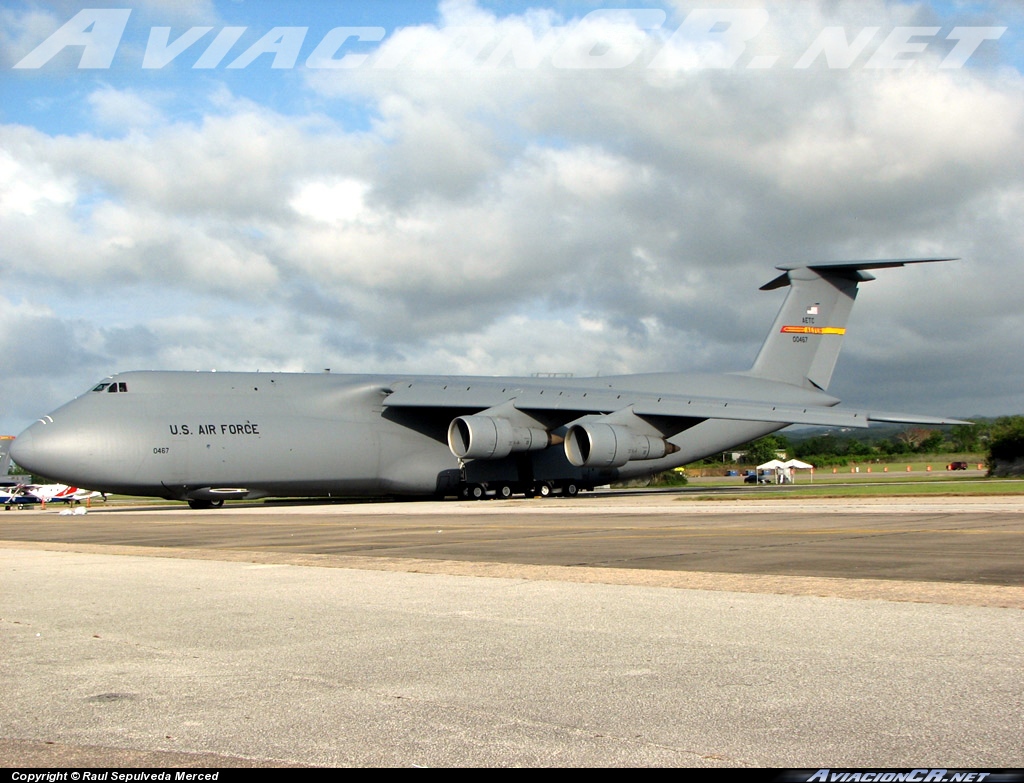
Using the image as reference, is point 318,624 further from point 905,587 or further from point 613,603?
point 905,587

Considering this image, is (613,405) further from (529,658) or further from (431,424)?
(529,658)

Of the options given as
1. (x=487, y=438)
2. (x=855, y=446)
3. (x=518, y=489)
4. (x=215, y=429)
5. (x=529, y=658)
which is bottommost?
(x=529, y=658)

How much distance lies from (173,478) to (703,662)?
1130 inches

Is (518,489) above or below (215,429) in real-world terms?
below

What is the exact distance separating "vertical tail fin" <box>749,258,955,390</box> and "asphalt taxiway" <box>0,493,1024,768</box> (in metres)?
30.1

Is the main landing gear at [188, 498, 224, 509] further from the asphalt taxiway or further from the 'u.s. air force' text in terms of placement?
the asphalt taxiway

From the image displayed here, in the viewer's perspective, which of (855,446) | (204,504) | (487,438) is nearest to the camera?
(487,438)

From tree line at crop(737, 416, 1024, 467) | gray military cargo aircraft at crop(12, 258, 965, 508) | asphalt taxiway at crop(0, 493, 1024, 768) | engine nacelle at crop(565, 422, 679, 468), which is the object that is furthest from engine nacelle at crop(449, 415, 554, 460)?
tree line at crop(737, 416, 1024, 467)

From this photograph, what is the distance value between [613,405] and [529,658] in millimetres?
32377

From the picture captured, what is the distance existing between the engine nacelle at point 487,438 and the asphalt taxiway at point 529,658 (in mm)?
21148

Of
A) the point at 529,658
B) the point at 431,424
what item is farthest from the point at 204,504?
the point at 529,658

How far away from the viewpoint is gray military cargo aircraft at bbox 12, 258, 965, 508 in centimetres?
3212

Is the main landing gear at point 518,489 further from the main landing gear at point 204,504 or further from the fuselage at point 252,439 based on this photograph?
the main landing gear at point 204,504

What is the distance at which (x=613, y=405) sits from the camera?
127 ft
